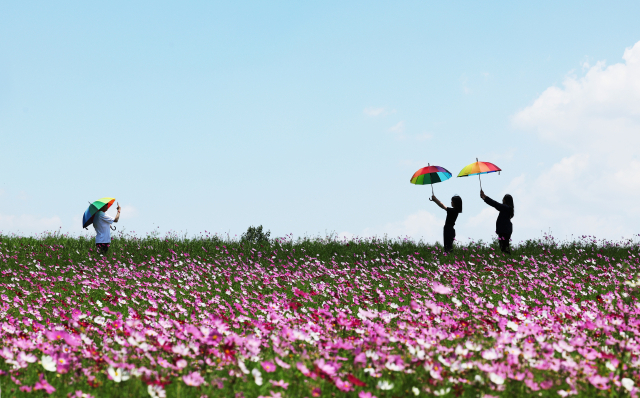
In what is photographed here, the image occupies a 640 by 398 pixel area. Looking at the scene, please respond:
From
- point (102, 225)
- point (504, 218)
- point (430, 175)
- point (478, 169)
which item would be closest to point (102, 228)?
point (102, 225)

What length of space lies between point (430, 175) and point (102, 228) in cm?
939

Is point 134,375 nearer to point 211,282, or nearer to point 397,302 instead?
point 397,302

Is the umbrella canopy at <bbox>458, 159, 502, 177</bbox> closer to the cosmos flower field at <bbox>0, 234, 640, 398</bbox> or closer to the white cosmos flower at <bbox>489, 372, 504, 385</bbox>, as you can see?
the cosmos flower field at <bbox>0, 234, 640, 398</bbox>

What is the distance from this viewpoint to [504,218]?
14.4m

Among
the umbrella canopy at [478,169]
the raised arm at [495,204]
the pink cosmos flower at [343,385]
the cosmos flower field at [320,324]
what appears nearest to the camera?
the pink cosmos flower at [343,385]

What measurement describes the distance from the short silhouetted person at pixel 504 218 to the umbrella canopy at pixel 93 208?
1047cm

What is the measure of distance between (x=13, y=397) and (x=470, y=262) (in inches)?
424

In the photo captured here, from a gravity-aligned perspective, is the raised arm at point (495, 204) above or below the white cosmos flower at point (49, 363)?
above

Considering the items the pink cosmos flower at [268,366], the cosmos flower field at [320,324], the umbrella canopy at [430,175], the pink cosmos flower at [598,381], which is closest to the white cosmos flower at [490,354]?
the cosmos flower field at [320,324]

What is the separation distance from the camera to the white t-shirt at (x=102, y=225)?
14289 millimetres

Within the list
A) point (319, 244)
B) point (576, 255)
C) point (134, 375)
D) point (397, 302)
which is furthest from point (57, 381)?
point (576, 255)

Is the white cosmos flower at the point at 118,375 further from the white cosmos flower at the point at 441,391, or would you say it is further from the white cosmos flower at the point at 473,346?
the white cosmos flower at the point at 473,346

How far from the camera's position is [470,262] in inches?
492

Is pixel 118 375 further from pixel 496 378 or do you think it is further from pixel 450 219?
pixel 450 219
